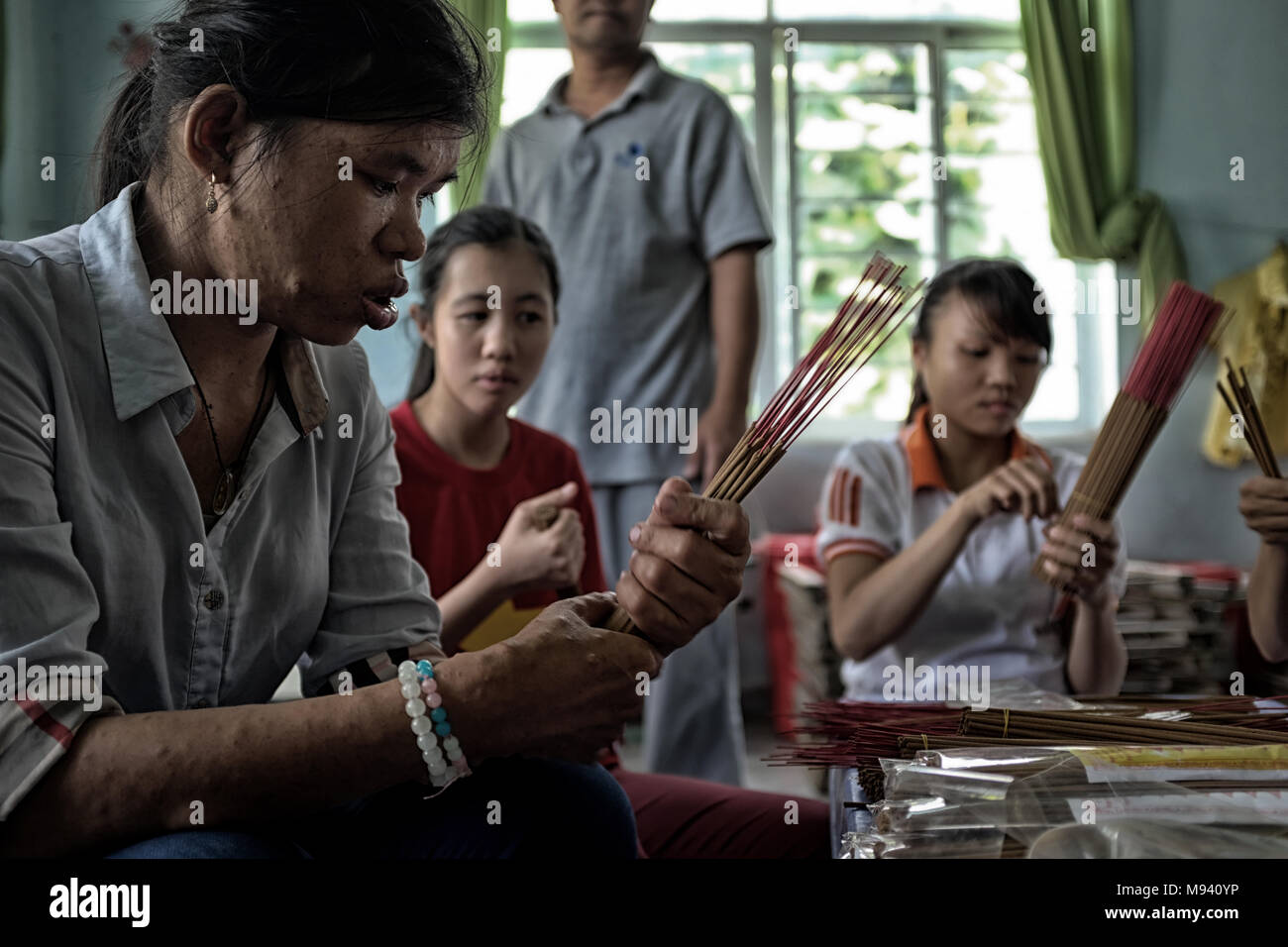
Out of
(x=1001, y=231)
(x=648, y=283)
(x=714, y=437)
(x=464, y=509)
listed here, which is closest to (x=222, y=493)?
(x=464, y=509)

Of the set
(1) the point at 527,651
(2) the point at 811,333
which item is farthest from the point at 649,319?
(2) the point at 811,333

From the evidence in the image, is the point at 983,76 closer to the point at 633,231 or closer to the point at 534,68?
the point at 534,68

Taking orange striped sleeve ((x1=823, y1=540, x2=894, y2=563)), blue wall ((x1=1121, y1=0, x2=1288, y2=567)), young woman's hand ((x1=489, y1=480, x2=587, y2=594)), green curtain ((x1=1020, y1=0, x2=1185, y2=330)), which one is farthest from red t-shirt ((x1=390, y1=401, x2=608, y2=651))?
green curtain ((x1=1020, y1=0, x2=1185, y2=330))

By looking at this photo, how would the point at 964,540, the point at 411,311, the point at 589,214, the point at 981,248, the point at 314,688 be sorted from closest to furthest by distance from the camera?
the point at 314,688 < the point at 964,540 < the point at 411,311 < the point at 589,214 < the point at 981,248

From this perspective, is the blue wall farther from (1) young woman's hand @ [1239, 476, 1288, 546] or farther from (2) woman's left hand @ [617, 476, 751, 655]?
(2) woman's left hand @ [617, 476, 751, 655]

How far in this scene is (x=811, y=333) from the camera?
158 inches

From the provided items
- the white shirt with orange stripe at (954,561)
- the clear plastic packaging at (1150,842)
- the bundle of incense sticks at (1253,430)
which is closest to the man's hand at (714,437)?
the white shirt with orange stripe at (954,561)

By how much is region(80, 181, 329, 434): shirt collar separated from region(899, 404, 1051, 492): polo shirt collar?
1.02 m

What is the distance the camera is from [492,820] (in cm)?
84

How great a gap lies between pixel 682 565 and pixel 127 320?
0.42 metres

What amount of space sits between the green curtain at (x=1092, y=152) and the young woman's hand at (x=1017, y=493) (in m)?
0.75

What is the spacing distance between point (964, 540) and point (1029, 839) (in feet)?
2.73

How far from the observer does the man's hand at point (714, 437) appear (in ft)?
6.63
